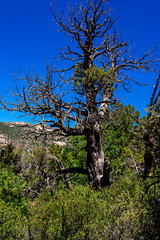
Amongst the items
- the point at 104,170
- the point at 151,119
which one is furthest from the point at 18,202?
the point at 151,119

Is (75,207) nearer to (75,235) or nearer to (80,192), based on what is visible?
(75,235)

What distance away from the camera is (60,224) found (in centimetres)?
432

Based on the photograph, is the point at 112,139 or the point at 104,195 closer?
the point at 104,195

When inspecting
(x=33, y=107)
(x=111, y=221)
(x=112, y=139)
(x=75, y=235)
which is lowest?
(x=75, y=235)

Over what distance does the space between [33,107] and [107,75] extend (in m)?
3.68

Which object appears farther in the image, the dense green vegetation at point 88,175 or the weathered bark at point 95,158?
the weathered bark at point 95,158

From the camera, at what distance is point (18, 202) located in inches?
243

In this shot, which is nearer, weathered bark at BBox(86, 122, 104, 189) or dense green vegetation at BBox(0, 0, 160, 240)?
dense green vegetation at BBox(0, 0, 160, 240)

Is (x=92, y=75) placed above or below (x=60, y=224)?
above

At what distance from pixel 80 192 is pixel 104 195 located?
3.63 feet

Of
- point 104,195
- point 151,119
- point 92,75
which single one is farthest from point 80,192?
point 92,75

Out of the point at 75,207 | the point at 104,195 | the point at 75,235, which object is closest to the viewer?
the point at 75,235

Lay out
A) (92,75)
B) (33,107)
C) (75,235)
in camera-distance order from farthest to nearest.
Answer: (92,75) < (33,107) < (75,235)

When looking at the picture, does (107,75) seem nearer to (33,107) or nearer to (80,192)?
(33,107)
